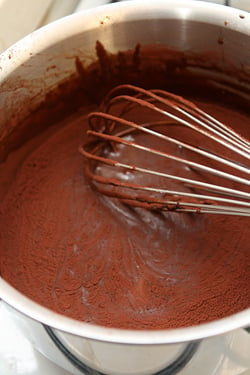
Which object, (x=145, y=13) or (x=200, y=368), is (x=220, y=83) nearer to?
(x=145, y=13)

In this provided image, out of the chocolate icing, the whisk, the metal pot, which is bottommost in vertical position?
the chocolate icing

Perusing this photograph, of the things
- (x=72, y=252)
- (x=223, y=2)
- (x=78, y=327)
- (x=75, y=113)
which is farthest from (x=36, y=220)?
(x=223, y=2)

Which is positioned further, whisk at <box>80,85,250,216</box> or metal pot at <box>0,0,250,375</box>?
whisk at <box>80,85,250,216</box>

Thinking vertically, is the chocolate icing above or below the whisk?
below

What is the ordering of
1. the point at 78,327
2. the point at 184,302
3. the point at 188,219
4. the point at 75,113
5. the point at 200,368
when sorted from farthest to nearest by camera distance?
the point at 75,113 < the point at 188,219 < the point at 184,302 < the point at 200,368 < the point at 78,327
